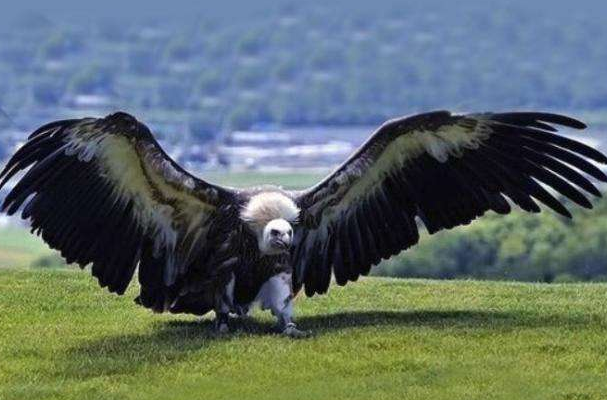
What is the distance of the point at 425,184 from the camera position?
1338 centimetres

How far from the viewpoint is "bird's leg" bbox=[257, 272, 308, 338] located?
41.2 ft

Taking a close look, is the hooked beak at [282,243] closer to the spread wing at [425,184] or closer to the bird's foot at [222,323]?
the spread wing at [425,184]

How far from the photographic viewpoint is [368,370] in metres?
11.1

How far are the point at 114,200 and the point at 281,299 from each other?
1540 mm

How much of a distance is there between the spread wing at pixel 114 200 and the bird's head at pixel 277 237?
517mm

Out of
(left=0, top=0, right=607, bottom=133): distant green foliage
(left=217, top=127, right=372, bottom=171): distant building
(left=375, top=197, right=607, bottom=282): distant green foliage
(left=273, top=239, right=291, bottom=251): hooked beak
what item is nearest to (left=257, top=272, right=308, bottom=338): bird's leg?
(left=273, top=239, right=291, bottom=251): hooked beak

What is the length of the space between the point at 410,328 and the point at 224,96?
548ft

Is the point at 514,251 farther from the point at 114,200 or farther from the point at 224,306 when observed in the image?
the point at 114,200

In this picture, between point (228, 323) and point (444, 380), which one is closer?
point (444, 380)

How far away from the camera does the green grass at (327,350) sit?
10.6 meters

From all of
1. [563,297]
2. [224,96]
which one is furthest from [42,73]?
[563,297]

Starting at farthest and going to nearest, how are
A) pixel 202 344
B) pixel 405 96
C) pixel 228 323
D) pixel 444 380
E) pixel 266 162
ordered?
1. pixel 405 96
2. pixel 266 162
3. pixel 228 323
4. pixel 202 344
5. pixel 444 380

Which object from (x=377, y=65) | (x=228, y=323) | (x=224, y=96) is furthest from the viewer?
(x=377, y=65)

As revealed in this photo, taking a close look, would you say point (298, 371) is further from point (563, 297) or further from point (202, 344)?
point (563, 297)
